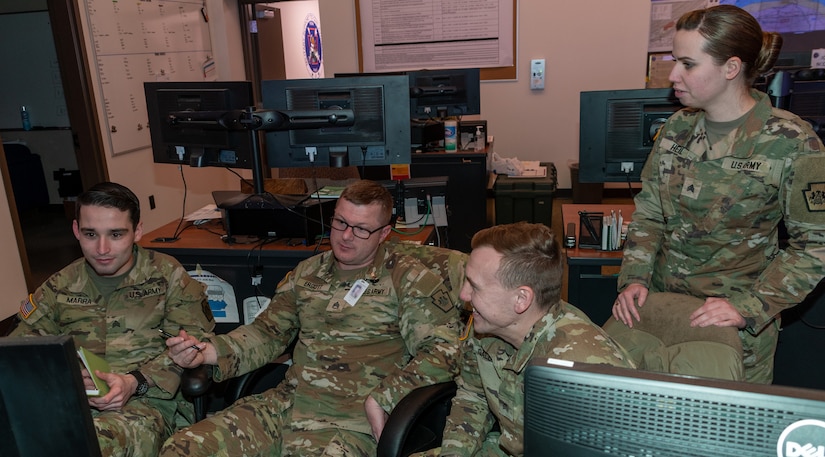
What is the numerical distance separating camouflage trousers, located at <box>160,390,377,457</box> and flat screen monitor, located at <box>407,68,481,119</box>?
3.05 metres

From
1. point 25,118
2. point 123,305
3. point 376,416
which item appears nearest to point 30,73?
point 25,118

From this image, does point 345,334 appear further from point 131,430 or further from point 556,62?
point 556,62

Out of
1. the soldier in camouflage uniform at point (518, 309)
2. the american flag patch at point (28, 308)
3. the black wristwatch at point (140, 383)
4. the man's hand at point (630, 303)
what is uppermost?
the soldier in camouflage uniform at point (518, 309)

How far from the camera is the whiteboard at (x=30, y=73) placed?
609 cm

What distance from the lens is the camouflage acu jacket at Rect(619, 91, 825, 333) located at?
1.67 m

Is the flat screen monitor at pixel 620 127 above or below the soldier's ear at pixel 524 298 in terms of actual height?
above

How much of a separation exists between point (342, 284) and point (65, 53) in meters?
3.54

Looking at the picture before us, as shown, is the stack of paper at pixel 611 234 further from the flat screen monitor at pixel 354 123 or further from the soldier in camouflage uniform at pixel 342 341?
the flat screen monitor at pixel 354 123

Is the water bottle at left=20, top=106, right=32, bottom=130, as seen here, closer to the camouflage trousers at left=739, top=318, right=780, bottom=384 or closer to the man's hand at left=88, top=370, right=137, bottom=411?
the man's hand at left=88, top=370, right=137, bottom=411

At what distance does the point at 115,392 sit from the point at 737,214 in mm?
1804

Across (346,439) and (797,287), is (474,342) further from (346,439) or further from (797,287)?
(797,287)

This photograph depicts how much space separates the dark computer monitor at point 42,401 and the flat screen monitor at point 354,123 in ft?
6.73

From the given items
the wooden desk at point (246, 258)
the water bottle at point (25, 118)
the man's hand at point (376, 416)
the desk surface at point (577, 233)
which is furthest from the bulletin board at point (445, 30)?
the man's hand at point (376, 416)

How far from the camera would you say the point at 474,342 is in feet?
5.30
